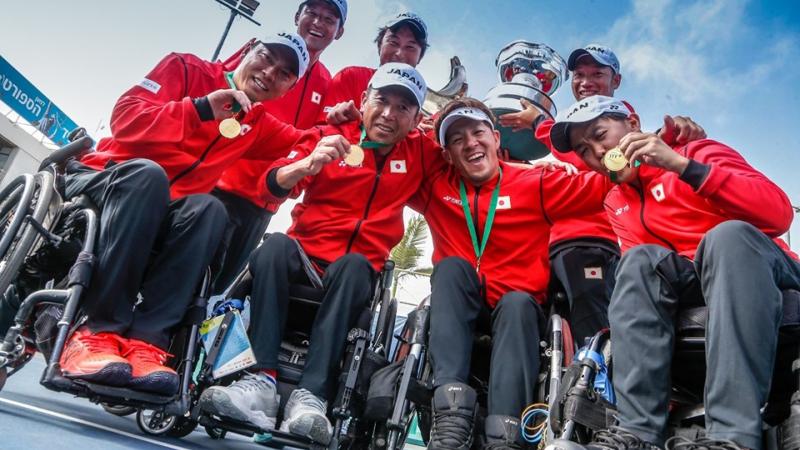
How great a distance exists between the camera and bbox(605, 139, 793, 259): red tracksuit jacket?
1705 millimetres

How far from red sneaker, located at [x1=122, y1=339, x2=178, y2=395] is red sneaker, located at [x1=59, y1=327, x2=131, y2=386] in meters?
0.04

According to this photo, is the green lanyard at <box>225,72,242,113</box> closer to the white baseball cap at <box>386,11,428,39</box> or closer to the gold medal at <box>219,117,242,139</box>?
the gold medal at <box>219,117,242,139</box>

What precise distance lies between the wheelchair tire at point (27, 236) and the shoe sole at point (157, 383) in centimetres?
62

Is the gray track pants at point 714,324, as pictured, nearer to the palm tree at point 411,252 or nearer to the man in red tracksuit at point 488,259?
the man in red tracksuit at point 488,259

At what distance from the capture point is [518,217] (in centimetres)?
263

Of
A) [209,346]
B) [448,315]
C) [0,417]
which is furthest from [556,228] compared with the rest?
[0,417]

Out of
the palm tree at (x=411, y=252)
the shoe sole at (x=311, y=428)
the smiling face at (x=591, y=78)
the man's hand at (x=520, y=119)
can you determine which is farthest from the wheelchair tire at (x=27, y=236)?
the palm tree at (x=411, y=252)

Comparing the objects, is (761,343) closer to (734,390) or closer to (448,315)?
(734,390)

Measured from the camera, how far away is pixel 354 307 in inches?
85.0

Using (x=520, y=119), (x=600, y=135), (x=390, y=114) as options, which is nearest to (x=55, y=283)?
(x=390, y=114)

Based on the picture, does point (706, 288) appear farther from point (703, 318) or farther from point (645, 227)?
point (645, 227)

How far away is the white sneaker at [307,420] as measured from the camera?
173 centimetres

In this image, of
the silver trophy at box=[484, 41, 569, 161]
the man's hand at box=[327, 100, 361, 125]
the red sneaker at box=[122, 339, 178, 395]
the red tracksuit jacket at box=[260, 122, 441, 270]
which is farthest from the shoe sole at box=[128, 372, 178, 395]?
the silver trophy at box=[484, 41, 569, 161]

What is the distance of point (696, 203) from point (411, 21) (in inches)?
110
